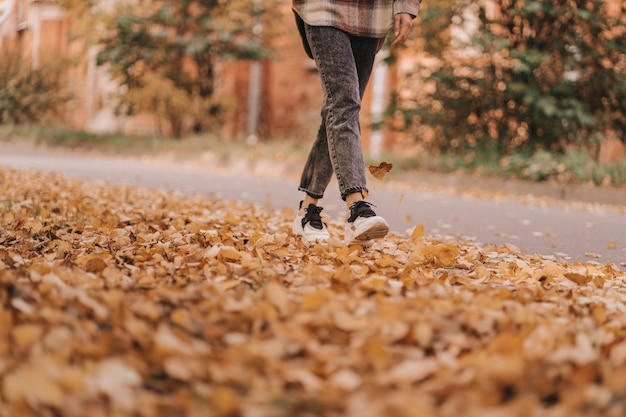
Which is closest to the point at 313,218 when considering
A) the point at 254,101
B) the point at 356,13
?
the point at 356,13

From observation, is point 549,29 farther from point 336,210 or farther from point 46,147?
point 46,147

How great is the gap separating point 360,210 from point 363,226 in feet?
0.39

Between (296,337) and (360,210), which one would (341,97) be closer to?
(360,210)

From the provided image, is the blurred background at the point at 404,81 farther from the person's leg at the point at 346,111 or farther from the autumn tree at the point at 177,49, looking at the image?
the person's leg at the point at 346,111

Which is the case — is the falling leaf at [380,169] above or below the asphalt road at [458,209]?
above

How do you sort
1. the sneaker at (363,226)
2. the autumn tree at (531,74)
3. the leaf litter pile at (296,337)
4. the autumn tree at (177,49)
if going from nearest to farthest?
1. the leaf litter pile at (296,337)
2. the sneaker at (363,226)
3. the autumn tree at (531,74)
4. the autumn tree at (177,49)

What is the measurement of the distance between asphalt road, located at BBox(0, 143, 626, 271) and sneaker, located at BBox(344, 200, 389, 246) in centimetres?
56

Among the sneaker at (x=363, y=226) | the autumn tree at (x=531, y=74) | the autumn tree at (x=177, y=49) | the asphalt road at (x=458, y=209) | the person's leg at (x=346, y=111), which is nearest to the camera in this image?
the sneaker at (x=363, y=226)

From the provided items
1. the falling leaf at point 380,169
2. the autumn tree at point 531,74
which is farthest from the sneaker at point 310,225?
the autumn tree at point 531,74

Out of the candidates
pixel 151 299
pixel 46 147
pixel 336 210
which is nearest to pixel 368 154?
pixel 336 210

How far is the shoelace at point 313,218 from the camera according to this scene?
3.84 meters

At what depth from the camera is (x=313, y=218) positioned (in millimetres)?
3846

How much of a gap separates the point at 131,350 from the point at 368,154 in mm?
11126

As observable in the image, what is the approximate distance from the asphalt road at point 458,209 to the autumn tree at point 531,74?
1.59 meters
